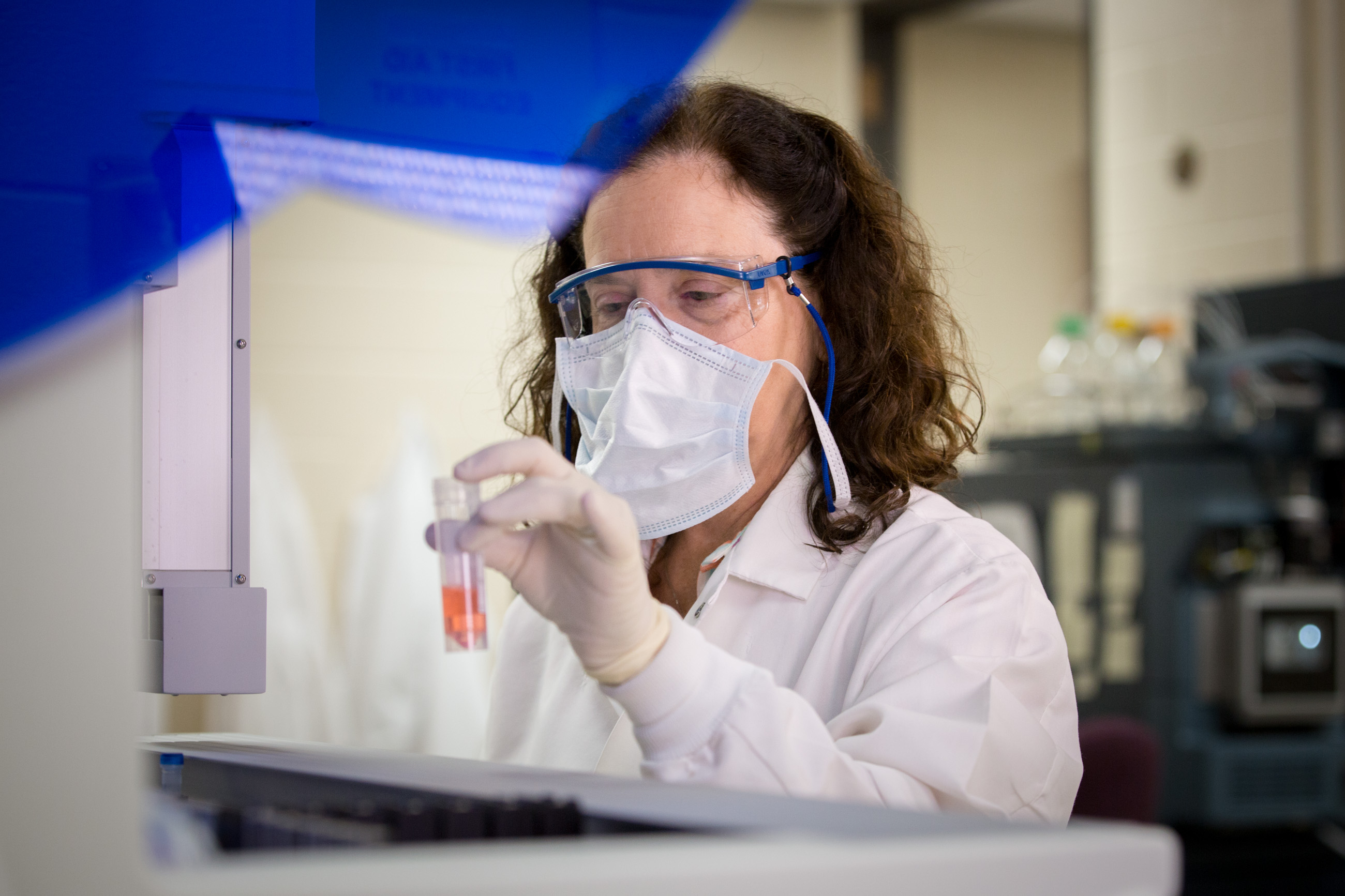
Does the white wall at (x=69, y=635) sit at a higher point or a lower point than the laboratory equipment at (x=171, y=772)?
higher

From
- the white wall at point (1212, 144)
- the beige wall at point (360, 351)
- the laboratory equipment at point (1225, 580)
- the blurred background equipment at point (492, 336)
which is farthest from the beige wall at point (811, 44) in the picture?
the laboratory equipment at point (1225, 580)

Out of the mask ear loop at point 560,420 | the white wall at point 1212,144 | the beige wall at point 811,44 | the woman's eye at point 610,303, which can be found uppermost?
the beige wall at point 811,44

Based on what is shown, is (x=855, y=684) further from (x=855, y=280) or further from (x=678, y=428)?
(x=855, y=280)

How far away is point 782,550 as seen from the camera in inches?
46.9

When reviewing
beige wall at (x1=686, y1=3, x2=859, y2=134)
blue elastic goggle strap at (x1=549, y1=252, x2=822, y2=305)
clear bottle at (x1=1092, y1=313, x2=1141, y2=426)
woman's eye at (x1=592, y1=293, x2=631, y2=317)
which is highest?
beige wall at (x1=686, y1=3, x2=859, y2=134)

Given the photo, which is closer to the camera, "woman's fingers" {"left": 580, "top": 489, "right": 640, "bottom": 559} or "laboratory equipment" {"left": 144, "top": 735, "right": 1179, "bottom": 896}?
"laboratory equipment" {"left": 144, "top": 735, "right": 1179, "bottom": 896}

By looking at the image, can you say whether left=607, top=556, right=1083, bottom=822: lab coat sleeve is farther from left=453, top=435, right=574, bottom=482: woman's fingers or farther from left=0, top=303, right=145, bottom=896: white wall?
left=0, top=303, right=145, bottom=896: white wall

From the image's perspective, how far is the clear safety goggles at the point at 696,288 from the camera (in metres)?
1.20

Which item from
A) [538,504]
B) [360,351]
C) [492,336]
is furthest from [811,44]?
[538,504]

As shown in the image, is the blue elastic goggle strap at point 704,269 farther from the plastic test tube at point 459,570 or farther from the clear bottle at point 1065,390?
the clear bottle at point 1065,390

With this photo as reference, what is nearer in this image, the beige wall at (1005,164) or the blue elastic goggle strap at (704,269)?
the blue elastic goggle strap at (704,269)

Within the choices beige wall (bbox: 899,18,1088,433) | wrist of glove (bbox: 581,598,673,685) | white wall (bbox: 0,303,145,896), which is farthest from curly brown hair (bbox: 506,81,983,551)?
beige wall (bbox: 899,18,1088,433)

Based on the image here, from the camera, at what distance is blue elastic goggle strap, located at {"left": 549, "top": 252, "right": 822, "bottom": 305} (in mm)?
1184

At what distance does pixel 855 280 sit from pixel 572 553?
62cm
